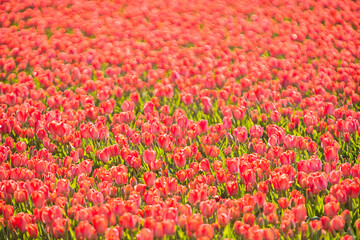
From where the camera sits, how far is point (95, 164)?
3.48 metres

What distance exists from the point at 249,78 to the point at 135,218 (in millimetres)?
3171

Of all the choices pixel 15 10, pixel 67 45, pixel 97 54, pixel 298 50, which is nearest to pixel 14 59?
pixel 67 45

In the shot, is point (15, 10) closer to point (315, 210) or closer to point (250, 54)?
point (250, 54)

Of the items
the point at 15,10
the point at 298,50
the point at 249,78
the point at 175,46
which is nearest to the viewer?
the point at 249,78

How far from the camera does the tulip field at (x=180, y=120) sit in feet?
8.16

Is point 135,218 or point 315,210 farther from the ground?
point 135,218

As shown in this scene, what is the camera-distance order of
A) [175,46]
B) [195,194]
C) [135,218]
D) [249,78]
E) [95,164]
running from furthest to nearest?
[175,46]
[249,78]
[95,164]
[195,194]
[135,218]

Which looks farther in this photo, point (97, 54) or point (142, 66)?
point (97, 54)

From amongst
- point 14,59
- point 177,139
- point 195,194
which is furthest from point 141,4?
point 195,194

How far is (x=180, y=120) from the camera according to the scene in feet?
12.4

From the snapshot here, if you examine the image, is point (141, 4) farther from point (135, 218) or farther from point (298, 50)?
point (135, 218)

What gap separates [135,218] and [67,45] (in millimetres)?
4593

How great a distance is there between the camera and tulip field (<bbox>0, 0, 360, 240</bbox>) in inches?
98.0

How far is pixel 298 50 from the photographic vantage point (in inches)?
234
